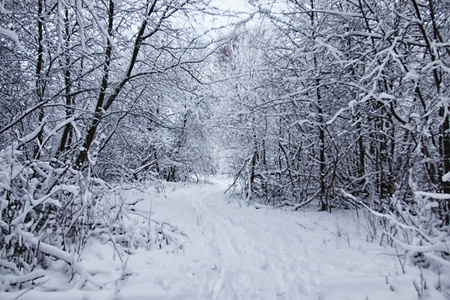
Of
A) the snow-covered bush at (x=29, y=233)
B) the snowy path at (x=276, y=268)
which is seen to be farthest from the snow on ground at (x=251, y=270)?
the snow-covered bush at (x=29, y=233)

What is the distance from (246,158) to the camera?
8.07 metres

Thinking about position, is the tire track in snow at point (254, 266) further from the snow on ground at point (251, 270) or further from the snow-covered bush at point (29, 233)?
the snow-covered bush at point (29, 233)

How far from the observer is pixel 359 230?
3896 mm

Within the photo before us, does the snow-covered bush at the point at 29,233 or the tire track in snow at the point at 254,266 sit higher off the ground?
the snow-covered bush at the point at 29,233

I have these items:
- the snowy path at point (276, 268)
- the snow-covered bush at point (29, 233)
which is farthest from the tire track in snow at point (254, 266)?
the snow-covered bush at point (29, 233)

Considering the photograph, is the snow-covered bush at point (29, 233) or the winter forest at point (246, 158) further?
the winter forest at point (246, 158)

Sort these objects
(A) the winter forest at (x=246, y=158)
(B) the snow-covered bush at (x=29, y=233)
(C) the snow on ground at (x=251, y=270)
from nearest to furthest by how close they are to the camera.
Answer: (B) the snow-covered bush at (x=29, y=233)
(C) the snow on ground at (x=251, y=270)
(A) the winter forest at (x=246, y=158)

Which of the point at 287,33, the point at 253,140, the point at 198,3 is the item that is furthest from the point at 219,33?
the point at 253,140

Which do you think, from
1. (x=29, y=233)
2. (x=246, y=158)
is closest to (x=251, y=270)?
(x=29, y=233)

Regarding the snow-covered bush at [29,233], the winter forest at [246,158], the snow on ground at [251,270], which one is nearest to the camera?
the snow-covered bush at [29,233]

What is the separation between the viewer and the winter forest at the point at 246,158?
1980 millimetres

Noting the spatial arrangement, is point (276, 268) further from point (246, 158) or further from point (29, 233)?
point (246, 158)

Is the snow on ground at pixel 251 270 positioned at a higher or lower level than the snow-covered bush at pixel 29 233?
lower

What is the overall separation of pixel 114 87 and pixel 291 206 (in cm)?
537
